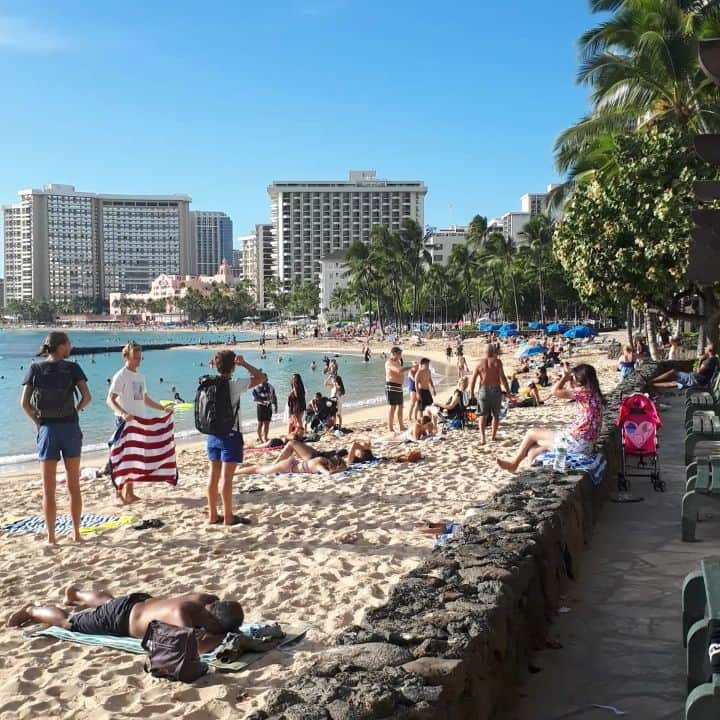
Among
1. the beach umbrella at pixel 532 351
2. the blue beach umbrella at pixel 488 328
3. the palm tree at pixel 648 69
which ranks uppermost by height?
the palm tree at pixel 648 69

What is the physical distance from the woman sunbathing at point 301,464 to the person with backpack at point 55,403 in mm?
3711

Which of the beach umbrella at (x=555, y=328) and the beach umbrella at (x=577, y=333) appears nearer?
the beach umbrella at (x=577, y=333)

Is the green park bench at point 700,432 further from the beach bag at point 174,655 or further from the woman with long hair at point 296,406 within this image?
the woman with long hair at point 296,406

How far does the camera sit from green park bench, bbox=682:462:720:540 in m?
5.05

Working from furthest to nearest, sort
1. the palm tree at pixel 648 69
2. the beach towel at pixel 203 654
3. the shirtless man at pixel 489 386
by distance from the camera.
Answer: the palm tree at pixel 648 69, the shirtless man at pixel 489 386, the beach towel at pixel 203 654

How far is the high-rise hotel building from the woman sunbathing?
15877 cm

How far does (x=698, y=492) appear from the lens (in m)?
5.11

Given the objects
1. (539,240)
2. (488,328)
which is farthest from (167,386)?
(539,240)

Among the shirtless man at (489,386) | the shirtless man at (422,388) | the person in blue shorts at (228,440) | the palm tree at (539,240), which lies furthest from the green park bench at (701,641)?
the palm tree at (539,240)

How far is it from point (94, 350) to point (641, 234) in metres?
72.8

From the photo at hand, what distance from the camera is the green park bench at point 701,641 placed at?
2408 mm

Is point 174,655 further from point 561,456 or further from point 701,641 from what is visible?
point 561,456

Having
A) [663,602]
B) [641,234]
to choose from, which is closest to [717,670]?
[663,602]

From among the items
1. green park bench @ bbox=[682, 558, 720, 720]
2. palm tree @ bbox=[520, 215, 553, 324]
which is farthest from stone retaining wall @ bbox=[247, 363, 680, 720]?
palm tree @ bbox=[520, 215, 553, 324]
